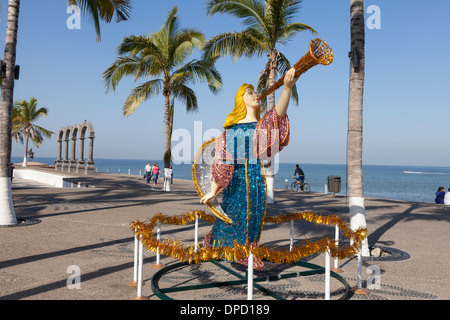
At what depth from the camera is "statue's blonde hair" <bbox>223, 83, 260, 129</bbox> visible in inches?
184

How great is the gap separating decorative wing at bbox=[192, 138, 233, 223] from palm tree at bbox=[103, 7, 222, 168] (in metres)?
13.0

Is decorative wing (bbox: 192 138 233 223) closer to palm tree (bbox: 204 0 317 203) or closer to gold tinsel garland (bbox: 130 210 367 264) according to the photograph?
gold tinsel garland (bbox: 130 210 367 264)

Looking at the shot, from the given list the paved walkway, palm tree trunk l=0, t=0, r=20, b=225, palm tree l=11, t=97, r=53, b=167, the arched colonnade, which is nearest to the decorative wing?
the paved walkway

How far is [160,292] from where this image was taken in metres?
4.07

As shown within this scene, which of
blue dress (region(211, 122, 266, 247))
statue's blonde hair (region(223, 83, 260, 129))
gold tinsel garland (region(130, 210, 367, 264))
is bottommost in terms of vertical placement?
gold tinsel garland (region(130, 210, 367, 264))

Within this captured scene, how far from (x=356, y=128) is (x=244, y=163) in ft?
11.7

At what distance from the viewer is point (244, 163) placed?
182 inches

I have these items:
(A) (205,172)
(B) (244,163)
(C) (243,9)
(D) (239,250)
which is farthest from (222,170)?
(C) (243,9)

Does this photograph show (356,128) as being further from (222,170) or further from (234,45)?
(234,45)

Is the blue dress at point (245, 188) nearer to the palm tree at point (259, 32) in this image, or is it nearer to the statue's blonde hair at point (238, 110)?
the statue's blonde hair at point (238, 110)

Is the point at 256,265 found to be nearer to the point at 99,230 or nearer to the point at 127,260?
the point at 127,260

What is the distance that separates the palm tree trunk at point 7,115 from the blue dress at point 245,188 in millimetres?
6688
